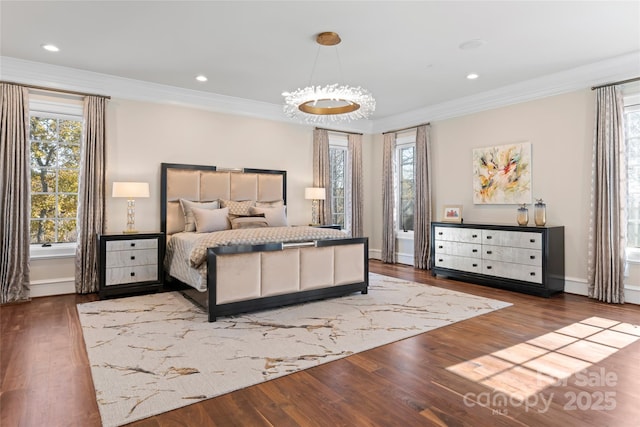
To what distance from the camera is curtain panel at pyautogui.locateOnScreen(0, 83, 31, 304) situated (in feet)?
13.8

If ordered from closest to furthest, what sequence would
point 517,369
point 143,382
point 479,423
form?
point 479,423 < point 143,382 < point 517,369

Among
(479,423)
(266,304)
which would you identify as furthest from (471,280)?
(479,423)

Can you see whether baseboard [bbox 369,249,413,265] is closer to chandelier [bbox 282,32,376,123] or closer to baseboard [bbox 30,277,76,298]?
chandelier [bbox 282,32,376,123]

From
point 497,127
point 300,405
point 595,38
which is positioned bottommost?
point 300,405

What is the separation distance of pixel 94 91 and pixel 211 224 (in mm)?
Answer: 2246

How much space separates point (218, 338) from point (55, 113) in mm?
3693

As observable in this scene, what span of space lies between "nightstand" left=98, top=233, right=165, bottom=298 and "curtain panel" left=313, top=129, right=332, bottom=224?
2.86 metres

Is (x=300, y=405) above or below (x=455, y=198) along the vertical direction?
below

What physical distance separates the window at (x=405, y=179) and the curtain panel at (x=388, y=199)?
0.12 m

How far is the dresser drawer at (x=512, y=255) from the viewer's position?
456 centimetres

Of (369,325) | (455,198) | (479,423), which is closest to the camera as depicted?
(479,423)

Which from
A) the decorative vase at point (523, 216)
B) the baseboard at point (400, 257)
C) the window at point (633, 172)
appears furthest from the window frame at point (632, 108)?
the baseboard at point (400, 257)

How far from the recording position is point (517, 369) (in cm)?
250

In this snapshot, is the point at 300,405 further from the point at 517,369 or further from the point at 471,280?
the point at 471,280
